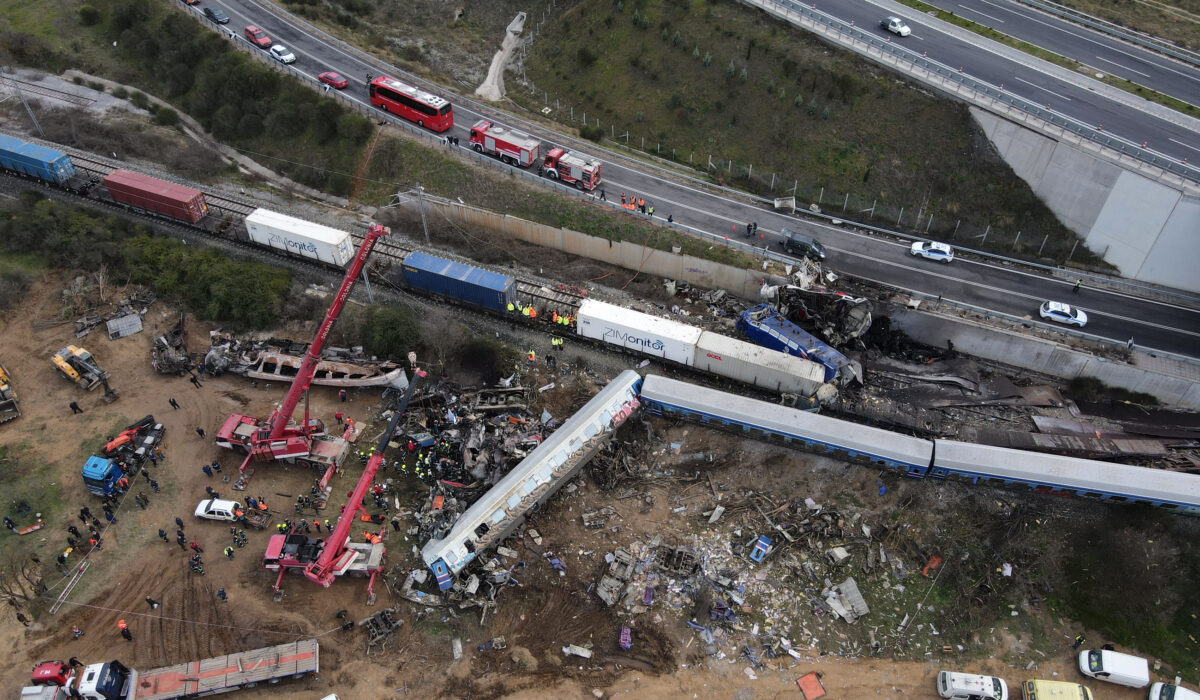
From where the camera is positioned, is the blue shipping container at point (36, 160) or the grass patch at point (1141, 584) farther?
the blue shipping container at point (36, 160)

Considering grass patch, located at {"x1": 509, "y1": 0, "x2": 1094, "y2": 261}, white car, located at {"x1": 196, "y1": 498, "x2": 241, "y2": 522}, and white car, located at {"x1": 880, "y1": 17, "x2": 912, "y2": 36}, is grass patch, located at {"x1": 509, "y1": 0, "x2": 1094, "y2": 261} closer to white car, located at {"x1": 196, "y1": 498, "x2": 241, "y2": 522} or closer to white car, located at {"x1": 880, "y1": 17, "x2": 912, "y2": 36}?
white car, located at {"x1": 880, "y1": 17, "x2": 912, "y2": 36}

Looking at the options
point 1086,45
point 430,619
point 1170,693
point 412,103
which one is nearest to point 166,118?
point 412,103

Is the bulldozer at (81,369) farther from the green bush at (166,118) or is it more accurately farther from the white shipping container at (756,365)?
the white shipping container at (756,365)

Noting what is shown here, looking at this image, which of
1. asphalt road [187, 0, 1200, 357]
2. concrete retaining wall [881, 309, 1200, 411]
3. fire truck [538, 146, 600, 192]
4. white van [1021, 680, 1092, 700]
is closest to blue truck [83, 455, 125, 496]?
fire truck [538, 146, 600, 192]

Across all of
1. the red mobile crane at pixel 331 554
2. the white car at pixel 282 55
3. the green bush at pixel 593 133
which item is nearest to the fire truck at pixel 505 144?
the green bush at pixel 593 133

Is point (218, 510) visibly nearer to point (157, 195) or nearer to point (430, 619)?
point (430, 619)

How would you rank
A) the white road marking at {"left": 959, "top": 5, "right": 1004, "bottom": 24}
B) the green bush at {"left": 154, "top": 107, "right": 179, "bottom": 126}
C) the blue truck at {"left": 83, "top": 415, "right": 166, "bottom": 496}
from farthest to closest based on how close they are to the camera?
1. the green bush at {"left": 154, "top": 107, "right": 179, "bottom": 126}
2. the white road marking at {"left": 959, "top": 5, "right": 1004, "bottom": 24}
3. the blue truck at {"left": 83, "top": 415, "right": 166, "bottom": 496}
